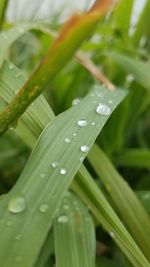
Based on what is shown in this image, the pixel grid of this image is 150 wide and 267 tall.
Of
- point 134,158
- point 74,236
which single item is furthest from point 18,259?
point 134,158

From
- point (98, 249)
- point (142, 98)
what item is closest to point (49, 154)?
point (98, 249)

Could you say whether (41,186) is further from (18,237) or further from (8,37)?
(8,37)

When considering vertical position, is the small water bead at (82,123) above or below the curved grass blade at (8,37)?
below

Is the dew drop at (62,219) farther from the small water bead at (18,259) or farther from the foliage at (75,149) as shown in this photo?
the small water bead at (18,259)

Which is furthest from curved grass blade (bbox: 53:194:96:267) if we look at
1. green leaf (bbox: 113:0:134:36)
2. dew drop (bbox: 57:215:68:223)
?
green leaf (bbox: 113:0:134:36)

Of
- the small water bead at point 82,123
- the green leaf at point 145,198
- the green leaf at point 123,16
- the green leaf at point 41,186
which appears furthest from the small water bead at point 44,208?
the green leaf at point 123,16

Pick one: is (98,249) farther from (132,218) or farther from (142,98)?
(142,98)
